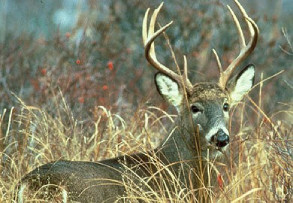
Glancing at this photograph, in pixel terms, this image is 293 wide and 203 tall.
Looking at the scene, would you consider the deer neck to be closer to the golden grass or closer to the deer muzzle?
the golden grass

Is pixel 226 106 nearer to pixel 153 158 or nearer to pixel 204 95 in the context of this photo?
pixel 204 95

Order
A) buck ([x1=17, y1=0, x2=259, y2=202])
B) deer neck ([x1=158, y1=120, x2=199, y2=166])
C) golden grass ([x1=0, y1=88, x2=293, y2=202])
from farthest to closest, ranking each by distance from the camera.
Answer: deer neck ([x1=158, y1=120, x2=199, y2=166])
golden grass ([x1=0, y1=88, x2=293, y2=202])
buck ([x1=17, y1=0, x2=259, y2=202])

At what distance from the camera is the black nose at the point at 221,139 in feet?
18.6

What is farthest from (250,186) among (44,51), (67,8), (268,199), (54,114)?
(67,8)

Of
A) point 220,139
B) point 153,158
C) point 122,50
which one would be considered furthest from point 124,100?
point 153,158

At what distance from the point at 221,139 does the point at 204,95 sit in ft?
1.76

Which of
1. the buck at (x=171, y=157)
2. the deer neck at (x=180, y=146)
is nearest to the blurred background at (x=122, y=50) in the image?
the buck at (x=171, y=157)

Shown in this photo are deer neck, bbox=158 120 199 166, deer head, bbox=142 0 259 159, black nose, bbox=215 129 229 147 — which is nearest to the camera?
black nose, bbox=215 129 229 147

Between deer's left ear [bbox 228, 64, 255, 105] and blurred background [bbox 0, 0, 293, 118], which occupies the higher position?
deer's left ear [bbox 228, 64, 255, 105]

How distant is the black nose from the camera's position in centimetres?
568

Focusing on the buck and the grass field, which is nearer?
the buck

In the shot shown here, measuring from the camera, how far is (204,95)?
6.14m

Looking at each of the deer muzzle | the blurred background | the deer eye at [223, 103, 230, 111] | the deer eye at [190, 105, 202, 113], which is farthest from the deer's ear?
the blurred background

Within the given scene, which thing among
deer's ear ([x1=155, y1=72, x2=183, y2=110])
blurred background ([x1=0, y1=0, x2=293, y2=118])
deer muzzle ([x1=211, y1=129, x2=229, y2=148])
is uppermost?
deer's ear ([x1=155, y1=72, x2=183, y2=110])
